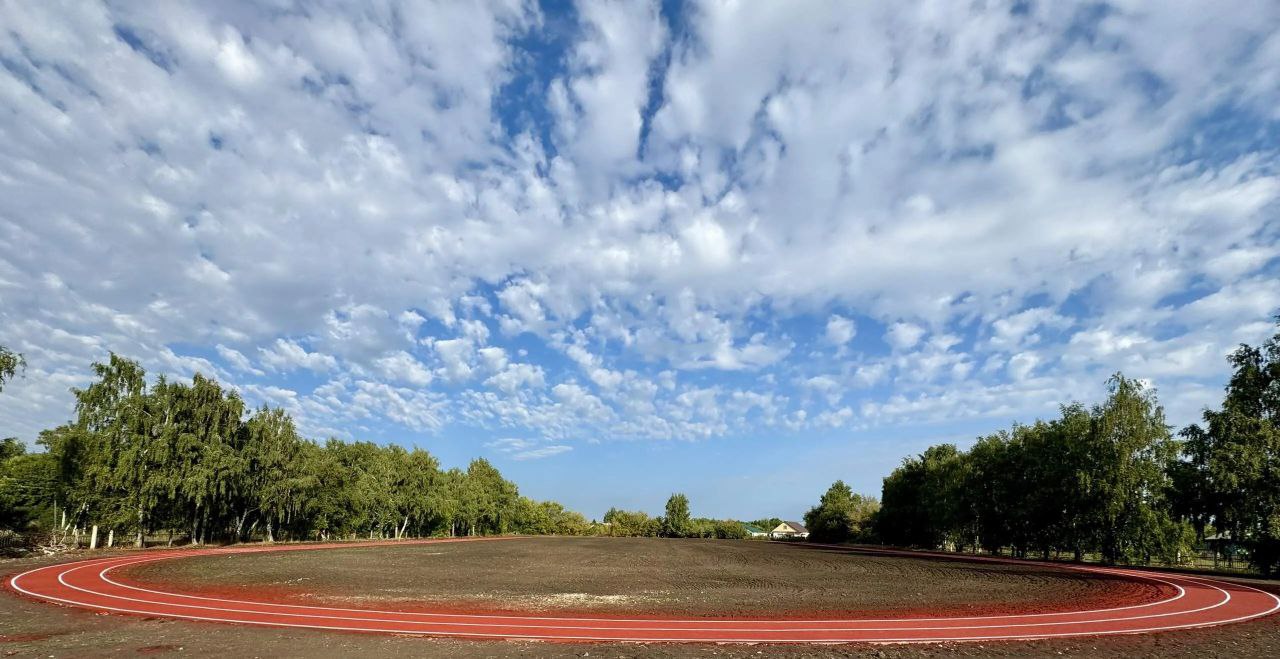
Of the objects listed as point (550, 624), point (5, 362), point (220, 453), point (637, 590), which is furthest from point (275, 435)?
point (550, 624)

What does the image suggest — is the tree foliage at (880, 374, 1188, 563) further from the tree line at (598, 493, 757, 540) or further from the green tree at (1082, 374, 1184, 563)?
the tree line at (598, 493, 757, 540)

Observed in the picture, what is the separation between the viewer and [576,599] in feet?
84.4

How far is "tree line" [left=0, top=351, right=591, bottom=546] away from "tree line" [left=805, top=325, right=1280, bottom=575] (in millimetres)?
71518

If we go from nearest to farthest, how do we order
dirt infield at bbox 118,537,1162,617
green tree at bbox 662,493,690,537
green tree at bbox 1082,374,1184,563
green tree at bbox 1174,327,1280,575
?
dirt infield at bbox 118,537,1162,617
green tree at bbox 1174,327,1280,575
green tree at bbox 1082,374,1184,563
green tree at bbox 662,493,690,537

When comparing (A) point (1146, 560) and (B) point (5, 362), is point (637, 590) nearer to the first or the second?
(B) point (5, 362)

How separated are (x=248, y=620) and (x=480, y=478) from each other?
339 ft

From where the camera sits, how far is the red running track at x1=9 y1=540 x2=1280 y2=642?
57.6 feet

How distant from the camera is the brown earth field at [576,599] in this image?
15562mm

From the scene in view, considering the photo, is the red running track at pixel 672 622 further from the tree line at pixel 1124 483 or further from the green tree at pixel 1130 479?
the green tree at pixel 1130 479

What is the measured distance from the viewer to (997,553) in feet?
227

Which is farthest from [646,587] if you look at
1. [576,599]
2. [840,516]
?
[840,516]

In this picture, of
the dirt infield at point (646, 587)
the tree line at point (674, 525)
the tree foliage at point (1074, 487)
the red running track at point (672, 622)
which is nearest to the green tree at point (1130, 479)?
the tree foliage at point (1074, 487)

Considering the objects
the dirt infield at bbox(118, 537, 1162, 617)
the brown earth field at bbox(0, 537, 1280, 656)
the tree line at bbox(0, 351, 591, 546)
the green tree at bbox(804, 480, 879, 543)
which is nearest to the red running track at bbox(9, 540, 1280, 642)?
the brown earth field at bbox(0, 537, 1280, 656)

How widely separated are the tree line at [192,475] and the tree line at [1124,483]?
71518mm
